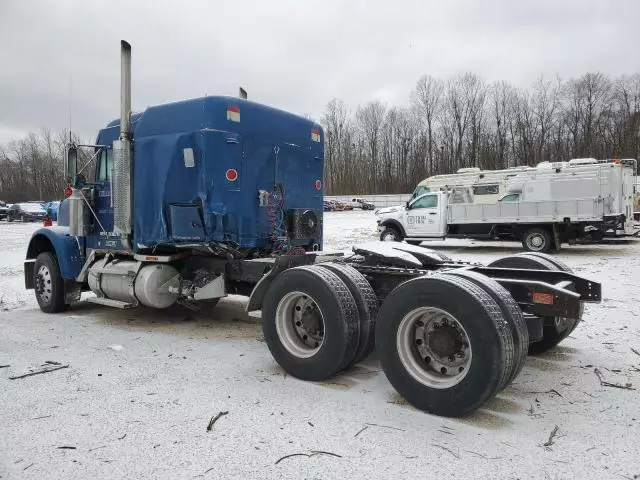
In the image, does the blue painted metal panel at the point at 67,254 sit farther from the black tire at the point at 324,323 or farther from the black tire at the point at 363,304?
the black tire at the point at 363,304

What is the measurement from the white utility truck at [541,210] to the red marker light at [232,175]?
13.2m

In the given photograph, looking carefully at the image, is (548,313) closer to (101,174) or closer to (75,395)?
(75,395)

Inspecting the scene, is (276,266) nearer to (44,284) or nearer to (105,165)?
(105,165)

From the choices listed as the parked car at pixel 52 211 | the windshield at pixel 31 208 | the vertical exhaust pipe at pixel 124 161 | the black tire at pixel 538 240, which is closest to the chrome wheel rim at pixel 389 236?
the black tire at pixel 538 240

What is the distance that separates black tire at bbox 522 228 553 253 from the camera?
16.8 meters

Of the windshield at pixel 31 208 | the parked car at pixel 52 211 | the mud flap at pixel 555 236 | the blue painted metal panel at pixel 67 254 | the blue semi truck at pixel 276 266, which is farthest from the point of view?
the windshield at pixel 31 208

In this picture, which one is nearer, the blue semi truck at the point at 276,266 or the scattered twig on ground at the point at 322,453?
the scattered twig on ground at the point at 322,453

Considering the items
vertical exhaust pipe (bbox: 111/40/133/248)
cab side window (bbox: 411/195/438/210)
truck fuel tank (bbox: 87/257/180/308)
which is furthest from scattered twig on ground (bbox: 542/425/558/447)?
cab side window (bbox: 411/195/438/210)

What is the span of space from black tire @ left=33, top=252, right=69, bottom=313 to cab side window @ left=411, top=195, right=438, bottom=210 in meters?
13.7

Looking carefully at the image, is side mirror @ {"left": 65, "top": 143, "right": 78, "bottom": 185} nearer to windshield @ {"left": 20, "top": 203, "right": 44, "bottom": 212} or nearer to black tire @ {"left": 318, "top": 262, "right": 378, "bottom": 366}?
black tire @ {"left": 318, "top": 262, "right": 378, "bottom": 366}

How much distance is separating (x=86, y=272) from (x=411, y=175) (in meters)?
77.2

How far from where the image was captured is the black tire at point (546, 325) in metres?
5.07

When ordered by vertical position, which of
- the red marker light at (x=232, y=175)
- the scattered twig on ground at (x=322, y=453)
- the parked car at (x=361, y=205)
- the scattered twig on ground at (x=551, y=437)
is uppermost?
the parked car at (x=361, y=205)

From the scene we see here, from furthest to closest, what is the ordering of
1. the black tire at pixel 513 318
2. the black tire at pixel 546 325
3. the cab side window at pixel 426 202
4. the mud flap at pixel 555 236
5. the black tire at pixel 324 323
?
the cab side window at pixel 426 202
the mud flap at pixel 555 236
the black tire at pixel 546 325
the black tire at pixel 324 323
the black tire at pixel 513 318
